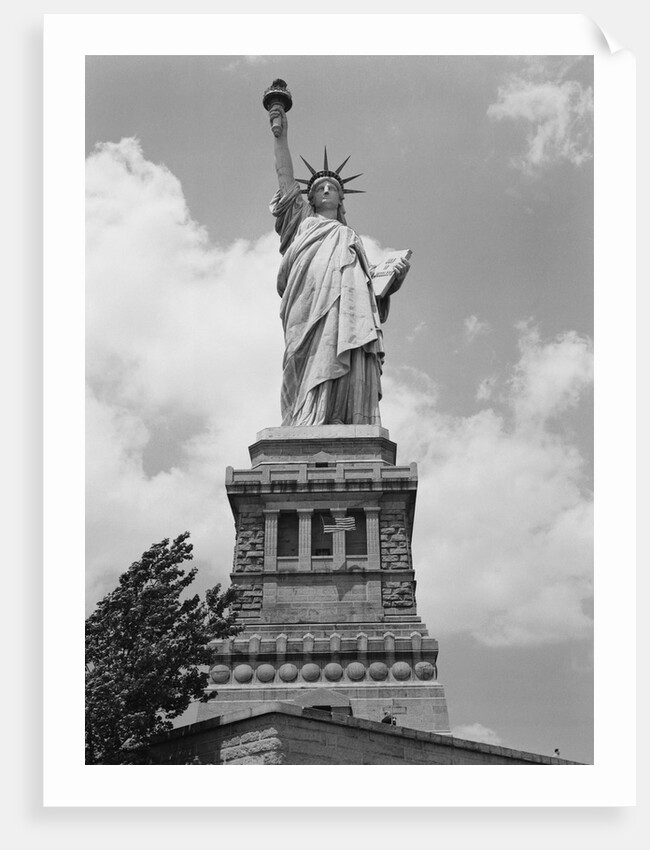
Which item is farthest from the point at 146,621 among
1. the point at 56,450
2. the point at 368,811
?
the point at 368,811

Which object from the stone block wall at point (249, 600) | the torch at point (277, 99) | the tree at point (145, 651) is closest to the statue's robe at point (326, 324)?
the torch at point (277, 99)

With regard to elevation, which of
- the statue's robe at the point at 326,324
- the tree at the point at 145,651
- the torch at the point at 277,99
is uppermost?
the torch at the point at 277,99

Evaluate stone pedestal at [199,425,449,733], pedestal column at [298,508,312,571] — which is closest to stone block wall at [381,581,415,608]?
stone pedestal at [199,425,449,733]

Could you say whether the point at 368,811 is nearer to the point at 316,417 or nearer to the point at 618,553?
the point at 618,553

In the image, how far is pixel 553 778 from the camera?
18.5 metres

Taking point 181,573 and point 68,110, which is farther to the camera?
point 181,573

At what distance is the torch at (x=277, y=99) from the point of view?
95.7ft

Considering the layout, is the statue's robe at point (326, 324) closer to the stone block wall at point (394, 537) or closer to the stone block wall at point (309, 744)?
the stone block wall at point (394, 537)

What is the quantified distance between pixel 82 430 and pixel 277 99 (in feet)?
43.1

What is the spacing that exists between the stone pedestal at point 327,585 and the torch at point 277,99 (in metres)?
7.14

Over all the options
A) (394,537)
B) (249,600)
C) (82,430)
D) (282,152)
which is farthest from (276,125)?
(82,430)

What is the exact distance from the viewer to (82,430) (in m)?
19.7

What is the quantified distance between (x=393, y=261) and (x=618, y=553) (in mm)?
14877

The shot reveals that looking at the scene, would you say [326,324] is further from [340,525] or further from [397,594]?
[397,594]
